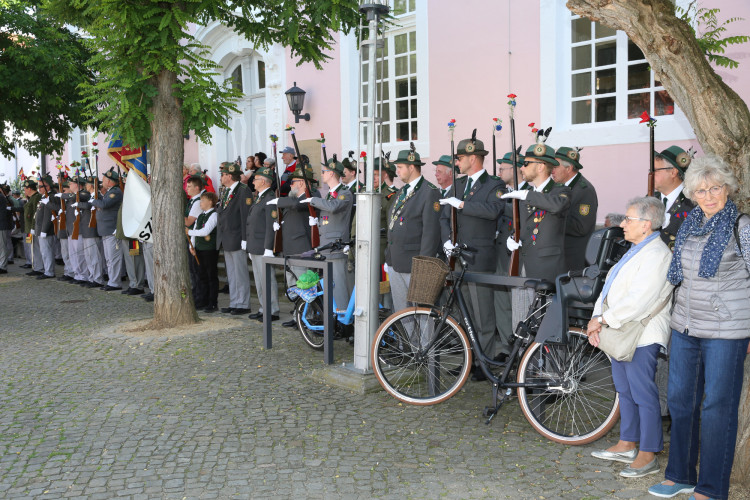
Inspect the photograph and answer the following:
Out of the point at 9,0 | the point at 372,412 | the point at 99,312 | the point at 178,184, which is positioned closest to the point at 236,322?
the point at 178,184

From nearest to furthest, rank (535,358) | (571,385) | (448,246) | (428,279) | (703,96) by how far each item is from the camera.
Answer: (703,96)
(571,385)
(535,358)
(428,279)
(448,246)

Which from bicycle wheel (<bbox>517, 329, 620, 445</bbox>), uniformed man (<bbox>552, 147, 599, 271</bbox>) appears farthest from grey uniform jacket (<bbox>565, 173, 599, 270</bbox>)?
bicycle wheel (<bbox>517, 329, 620, 445</bbox>)

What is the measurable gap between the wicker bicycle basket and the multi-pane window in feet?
17.2

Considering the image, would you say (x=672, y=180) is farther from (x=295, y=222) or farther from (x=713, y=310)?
(x=295, y=222)

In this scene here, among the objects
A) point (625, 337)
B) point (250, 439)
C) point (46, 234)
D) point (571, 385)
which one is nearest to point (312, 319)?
point (250, 439)

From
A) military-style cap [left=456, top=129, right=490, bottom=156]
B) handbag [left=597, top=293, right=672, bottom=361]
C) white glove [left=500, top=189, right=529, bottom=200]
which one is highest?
military-style cap [left=456, top=129, right=490, bottom=156]

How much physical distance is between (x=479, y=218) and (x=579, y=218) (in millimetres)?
960

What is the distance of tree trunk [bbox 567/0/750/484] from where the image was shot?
4.07m

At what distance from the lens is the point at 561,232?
19.7 ft

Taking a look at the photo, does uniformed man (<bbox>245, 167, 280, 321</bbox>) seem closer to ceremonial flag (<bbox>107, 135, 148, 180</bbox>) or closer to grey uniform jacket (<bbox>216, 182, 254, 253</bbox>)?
grey uniform jacket (<bbox>216, 182, 254, 253</bbox>)

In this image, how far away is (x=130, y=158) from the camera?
→ 10.4 meters

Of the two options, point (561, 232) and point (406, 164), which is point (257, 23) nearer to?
point (406, 164)

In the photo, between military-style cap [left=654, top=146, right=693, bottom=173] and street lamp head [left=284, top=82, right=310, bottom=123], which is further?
street lamp head [left=284, top=82, right=310, bottom=123]

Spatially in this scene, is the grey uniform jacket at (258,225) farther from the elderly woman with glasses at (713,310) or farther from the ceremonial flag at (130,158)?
the elderly woman with glasses at (713,310)
